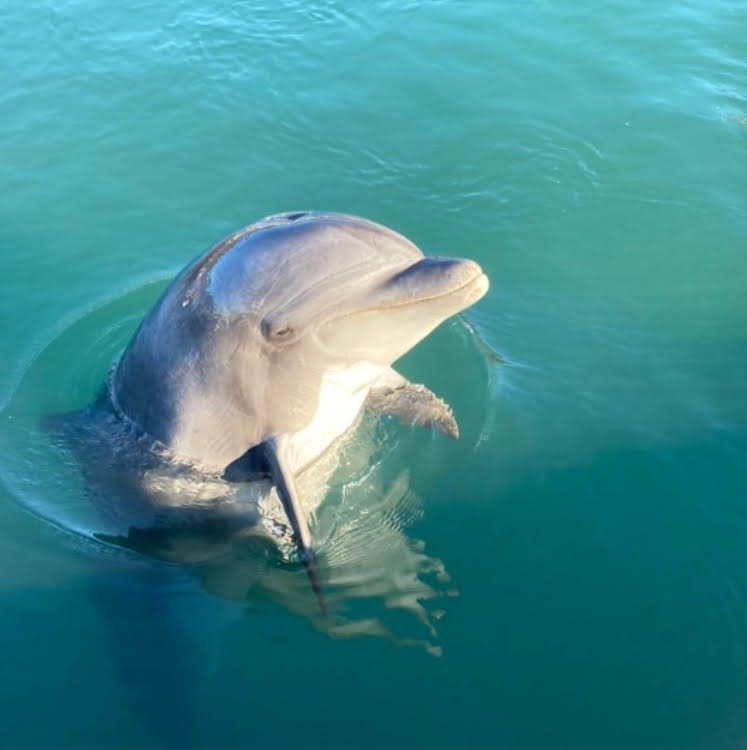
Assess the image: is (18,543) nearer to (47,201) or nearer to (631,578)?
(631,578)

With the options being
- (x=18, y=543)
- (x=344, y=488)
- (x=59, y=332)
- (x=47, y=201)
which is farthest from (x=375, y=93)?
(x=18, y=543)

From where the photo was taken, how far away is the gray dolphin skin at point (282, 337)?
6.75 m

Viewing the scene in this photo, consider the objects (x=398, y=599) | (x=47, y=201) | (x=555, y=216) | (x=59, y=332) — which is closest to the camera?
(x=398, y=599)

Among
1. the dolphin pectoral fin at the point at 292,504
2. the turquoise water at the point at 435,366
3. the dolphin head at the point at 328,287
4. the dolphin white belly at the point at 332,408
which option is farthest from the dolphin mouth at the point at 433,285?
the turquoise water at the point at 435,366

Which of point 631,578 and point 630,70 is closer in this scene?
point 631,578

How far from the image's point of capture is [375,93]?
1445 cm

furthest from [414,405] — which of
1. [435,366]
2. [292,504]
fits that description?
[292,504]

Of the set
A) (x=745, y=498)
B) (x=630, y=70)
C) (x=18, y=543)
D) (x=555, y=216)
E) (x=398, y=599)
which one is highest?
(x=630, y=70)

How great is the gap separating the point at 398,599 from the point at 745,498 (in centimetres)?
311

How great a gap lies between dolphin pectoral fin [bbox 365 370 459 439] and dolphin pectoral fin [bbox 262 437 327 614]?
5.30ft

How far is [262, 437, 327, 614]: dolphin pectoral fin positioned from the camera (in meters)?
6.85

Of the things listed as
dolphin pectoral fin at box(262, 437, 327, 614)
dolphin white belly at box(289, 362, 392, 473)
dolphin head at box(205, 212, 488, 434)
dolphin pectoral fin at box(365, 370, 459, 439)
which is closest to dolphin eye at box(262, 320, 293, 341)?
dolphin head at box(205, 212, 488, 434)

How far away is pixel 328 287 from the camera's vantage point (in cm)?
676

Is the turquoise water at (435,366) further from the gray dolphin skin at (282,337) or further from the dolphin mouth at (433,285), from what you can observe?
the dolphin mouth at (433,285)
